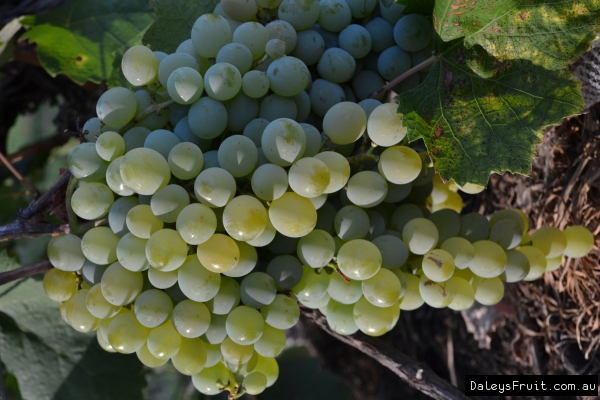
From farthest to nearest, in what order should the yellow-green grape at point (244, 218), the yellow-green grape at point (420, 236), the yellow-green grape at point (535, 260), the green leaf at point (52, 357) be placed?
1. the green leaf at point (52, 357)
2. the yellow-green grape at point (535, 260)
3. the yellow-green grape at point (420, 236)
4. the yellow-green grape at point (244, 218)

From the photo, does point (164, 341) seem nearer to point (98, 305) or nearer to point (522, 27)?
point (98, 305)

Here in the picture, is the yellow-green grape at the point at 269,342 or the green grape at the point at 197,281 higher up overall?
the green grape at the point at 197,281

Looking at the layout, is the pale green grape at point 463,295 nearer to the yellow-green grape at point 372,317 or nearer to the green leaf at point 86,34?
the yellow-green grape at point 372,317

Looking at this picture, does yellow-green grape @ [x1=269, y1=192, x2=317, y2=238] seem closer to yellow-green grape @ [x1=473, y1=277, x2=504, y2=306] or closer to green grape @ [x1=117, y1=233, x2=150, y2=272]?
green grape @ [x1=117, y1=233, x2=150, y2=272]

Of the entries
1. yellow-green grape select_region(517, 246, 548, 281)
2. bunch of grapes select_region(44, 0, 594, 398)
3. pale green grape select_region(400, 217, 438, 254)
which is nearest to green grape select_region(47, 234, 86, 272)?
bunch of grapes select_region(44, 0, 594, 398)

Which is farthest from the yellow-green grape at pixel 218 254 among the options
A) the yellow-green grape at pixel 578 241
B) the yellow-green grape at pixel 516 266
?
the yellow-green grape at pixel 578 241

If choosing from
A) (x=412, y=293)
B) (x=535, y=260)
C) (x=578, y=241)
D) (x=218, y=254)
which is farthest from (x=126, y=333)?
(x=578, y=241)
